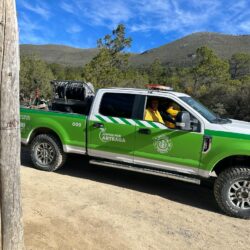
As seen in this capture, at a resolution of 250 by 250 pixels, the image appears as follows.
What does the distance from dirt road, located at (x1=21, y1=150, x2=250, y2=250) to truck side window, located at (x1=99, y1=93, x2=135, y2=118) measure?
52.5 inches

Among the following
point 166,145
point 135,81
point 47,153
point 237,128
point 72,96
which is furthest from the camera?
point 135,81

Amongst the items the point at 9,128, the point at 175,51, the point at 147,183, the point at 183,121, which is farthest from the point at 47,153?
the point at 175,51

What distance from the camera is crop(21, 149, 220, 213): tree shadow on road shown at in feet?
20.9

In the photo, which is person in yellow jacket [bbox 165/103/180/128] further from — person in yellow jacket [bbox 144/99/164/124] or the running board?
the running board

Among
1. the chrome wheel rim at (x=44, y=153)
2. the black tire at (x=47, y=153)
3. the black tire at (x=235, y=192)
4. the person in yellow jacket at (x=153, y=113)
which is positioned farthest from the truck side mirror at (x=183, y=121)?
the chrome wheel rim at (x=44, y=153)

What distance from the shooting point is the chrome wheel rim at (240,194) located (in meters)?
5.54

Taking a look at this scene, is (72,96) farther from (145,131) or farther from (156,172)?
(156,172)

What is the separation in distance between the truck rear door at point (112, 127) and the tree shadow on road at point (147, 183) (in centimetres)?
67

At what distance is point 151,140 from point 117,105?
977mm

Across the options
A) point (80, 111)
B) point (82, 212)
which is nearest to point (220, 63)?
point (80, 111)

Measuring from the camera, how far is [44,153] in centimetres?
745

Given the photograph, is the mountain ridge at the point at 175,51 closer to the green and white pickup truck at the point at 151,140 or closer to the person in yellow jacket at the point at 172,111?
the green and white pickup truck at the point at 151,140

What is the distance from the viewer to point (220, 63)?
131ft

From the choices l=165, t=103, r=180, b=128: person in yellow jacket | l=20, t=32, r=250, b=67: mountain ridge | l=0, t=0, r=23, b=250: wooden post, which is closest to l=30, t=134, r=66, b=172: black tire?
l=165, t=103, r=180, b=128: person in yellow jacket
